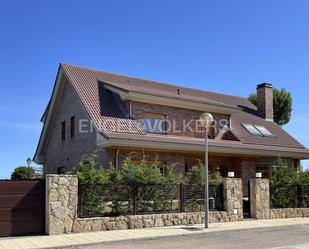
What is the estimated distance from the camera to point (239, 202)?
54.3 ft

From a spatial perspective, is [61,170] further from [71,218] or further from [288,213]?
[288,213]

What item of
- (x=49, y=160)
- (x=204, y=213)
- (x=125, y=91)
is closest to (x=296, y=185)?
(x=204, y=213)

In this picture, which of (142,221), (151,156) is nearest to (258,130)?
(151,156)

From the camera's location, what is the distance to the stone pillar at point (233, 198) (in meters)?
16.2

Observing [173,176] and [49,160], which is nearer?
[173,176]

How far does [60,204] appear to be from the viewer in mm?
12695

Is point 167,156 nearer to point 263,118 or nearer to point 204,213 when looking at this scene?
point 204,213

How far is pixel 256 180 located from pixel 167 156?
5599 millimetres

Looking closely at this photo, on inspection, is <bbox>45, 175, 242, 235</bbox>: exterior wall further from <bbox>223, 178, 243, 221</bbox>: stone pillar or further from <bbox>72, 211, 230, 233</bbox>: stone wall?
<bbox>223, 178, 243, 221</bbox>: stone pillar

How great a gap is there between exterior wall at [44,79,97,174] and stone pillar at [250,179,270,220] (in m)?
7.90

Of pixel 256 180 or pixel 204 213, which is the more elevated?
pixel 256 180

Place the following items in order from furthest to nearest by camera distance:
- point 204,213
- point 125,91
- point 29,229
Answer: point 125,91
point 204,213
point 29,229

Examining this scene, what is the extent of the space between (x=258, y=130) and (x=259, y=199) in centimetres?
1079

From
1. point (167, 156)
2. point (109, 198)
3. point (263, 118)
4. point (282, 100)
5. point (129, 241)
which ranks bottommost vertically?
point (129, 241)
